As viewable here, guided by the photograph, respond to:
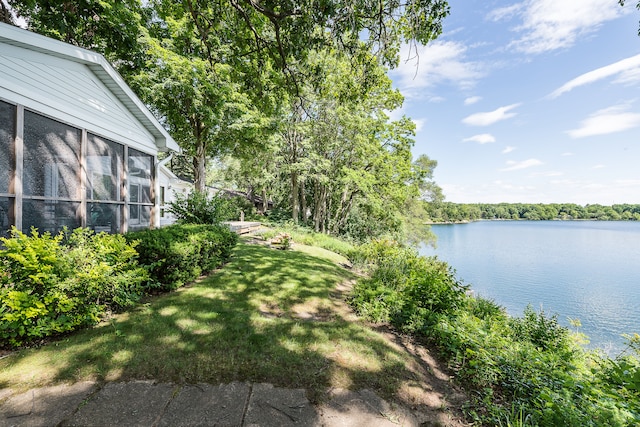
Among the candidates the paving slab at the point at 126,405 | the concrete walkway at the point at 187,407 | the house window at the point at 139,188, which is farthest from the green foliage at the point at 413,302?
the house window at the point at 139,188

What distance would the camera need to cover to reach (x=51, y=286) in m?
2.95

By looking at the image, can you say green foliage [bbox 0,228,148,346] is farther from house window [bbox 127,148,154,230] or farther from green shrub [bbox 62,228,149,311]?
house window [bbox 127,148,154,230]

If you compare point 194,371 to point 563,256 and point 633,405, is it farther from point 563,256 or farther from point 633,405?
point 563,256

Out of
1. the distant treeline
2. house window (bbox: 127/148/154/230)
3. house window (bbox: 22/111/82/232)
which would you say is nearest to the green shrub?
house window (bbox: 22/111/82/232)

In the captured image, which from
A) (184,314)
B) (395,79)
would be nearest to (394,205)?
(395,79)

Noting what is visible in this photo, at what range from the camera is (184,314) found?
3.74 m

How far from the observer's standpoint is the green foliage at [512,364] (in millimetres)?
2047

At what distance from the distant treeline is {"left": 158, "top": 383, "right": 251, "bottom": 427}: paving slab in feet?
212

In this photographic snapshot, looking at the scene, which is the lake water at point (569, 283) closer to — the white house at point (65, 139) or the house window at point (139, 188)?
Result: the white house at point (65, 139)

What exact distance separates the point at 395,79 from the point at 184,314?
621 inches

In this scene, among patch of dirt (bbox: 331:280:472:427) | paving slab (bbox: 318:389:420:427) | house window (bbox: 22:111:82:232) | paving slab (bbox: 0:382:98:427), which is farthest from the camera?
house window (bbox: 22:111:82:232)

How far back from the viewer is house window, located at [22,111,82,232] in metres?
4.20

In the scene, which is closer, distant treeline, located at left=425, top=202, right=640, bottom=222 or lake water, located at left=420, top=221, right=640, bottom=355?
lake water, located at left=420, top=221, right=640, bottom=355

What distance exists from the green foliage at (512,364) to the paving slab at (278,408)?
146cm
